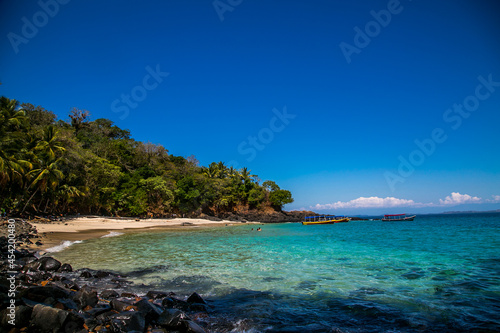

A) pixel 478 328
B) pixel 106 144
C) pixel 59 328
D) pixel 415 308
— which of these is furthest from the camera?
pixel 106 144

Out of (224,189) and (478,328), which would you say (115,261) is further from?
(224,189)

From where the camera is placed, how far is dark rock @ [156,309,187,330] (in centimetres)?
454

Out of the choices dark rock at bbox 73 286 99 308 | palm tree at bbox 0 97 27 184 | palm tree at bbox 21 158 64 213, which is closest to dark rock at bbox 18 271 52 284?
dark rock at bbox 73 286 99 308

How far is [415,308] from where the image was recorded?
20.0 feet

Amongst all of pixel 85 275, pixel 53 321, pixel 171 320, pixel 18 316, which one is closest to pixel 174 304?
pixel 171 320

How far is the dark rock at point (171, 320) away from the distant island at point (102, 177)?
70.1 ft

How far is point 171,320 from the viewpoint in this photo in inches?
182

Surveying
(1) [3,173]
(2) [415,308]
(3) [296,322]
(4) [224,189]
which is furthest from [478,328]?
(4) [224,189]

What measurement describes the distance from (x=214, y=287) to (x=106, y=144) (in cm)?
4478

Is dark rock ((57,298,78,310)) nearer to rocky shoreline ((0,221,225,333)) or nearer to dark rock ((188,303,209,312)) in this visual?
rocky shoreline ((0,221,225,333))

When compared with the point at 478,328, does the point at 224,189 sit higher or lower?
higher

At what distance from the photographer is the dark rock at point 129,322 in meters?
4.40

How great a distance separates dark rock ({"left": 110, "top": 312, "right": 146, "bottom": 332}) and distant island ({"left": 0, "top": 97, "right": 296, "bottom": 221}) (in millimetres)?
20859

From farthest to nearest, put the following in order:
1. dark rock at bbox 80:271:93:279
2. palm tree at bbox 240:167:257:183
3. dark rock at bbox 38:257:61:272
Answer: palm tree at bbox 240:167:257:183 → dark rock at bbox 38:257:61:272 → dark rock at bbox 80:271:93:279
